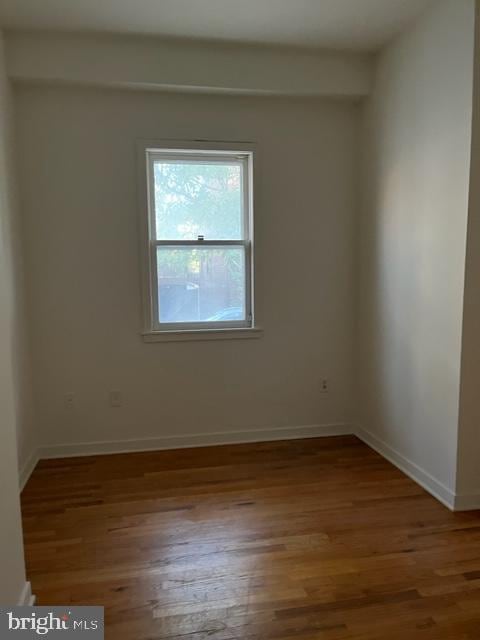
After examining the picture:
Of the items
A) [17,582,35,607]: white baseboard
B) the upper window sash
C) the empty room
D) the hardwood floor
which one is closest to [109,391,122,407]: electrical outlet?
the empty room

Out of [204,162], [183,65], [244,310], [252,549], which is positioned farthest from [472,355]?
[183,65]

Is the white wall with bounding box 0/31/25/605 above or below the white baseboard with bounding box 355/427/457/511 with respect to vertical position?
above

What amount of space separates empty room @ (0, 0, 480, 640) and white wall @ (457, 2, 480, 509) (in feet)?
0.04

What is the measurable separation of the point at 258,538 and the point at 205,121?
9.20 feet

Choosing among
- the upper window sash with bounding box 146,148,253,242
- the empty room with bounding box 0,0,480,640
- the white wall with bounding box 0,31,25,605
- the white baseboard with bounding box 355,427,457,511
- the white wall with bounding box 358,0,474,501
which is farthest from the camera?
the upper window sash with bounding box 146,148,253,242

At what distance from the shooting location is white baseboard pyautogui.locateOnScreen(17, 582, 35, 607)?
5.97ft

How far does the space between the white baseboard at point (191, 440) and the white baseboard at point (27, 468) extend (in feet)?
0.35

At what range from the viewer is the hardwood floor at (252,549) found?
186cm

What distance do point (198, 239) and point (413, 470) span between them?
7.31ft

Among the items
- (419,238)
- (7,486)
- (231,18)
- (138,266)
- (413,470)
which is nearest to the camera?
(7,486)

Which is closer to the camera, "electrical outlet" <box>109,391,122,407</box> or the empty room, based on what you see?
the empty room

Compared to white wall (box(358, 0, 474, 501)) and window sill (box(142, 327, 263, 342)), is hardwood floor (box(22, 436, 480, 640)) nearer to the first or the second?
white wall (box(358, 0, 474, 501))

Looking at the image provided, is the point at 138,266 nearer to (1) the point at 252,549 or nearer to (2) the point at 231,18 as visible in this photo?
(2) the point at 231,18

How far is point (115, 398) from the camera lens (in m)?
3.53
